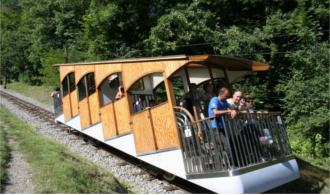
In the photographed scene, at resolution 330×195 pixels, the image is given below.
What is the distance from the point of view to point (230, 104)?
6012 millimetres

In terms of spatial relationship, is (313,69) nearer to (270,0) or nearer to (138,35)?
(270,0)

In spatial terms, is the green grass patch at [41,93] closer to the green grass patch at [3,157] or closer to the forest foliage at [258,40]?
the forest foliage at [258,40]

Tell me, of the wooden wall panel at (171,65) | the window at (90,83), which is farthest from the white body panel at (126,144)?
the wooden wall panel at (171,65)

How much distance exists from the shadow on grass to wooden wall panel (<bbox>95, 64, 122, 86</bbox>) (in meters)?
6.04

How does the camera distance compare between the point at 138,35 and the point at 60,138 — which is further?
the point at 138,35

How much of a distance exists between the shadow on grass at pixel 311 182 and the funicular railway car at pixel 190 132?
1.78 meters

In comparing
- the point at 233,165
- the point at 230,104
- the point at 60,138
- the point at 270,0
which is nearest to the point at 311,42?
the point at 270,0

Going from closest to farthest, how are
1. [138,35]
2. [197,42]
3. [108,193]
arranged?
[108,193] < [197,42] < [138,35]

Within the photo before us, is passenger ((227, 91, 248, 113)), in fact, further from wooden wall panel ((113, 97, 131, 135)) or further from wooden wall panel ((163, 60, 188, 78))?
wooden wall panel ((113, 97, 131, 135))

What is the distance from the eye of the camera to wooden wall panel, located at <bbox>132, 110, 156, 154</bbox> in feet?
23.9

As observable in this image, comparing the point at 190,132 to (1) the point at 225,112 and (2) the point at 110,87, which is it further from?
(2) the point at 110,87

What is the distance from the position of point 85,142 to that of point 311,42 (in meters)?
12.5

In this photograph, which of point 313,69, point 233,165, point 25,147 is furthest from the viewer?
point 313,69

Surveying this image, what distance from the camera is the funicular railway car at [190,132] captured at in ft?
17.8
